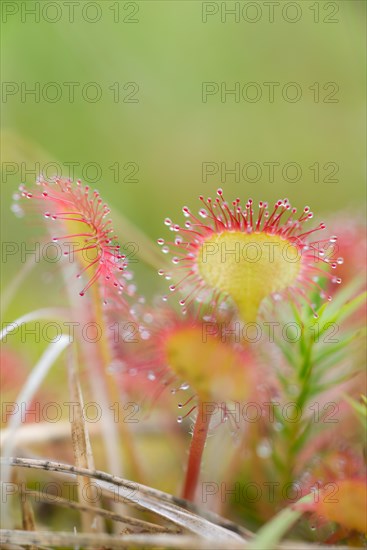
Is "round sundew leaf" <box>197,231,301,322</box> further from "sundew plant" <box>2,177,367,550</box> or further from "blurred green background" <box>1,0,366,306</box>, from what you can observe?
→ "blurred green background" <box>1,0,366,306</box>

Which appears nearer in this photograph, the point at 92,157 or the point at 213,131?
the point at 92,157

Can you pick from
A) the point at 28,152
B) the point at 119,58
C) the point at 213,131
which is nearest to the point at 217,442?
the point at 28,152

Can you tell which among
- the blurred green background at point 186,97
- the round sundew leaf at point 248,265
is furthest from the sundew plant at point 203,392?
the blurred green background at point 186,97

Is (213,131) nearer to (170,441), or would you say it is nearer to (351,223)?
Answer: (351,223)

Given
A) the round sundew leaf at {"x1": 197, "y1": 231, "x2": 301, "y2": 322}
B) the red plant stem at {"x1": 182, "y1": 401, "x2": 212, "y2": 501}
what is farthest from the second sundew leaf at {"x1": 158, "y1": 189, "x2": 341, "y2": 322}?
the red plant stem at {"x1": 182, "y1": 401, "x2": 212, "y2": 501}

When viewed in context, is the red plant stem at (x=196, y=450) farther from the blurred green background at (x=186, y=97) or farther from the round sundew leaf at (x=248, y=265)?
the blurred green background at (x=186, y=97)

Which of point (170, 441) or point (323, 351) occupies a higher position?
point (323, 351)
